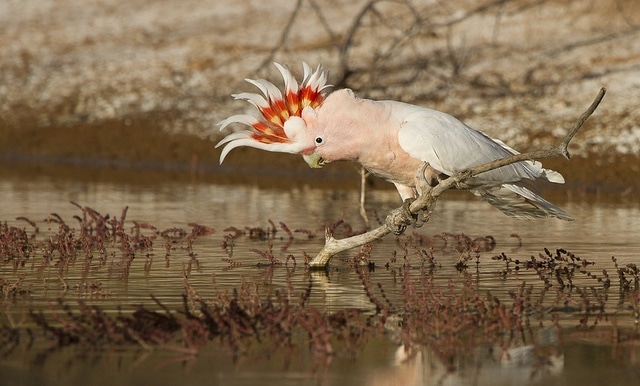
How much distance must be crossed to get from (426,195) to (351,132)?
0.66 meters

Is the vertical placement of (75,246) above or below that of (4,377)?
above

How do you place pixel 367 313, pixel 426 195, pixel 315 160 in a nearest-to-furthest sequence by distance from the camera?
1. pixel 367 313
2. pixel 426 195
3. pixel 315 160

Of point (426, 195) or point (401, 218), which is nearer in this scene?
point (426, 195)

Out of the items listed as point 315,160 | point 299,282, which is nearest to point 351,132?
point 315,160

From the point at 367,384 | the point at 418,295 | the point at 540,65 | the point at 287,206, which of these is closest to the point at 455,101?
the point at 540,65

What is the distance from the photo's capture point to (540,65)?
22875 mm

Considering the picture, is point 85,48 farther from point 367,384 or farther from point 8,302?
point 367,384

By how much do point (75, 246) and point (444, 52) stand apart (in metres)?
14.1

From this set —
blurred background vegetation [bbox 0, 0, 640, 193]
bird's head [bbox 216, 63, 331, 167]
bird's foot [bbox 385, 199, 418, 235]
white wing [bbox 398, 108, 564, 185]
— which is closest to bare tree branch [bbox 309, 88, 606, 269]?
bird's foot [bbox 385, 199, 418, 235]

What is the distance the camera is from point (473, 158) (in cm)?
957

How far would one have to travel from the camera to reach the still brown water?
639 cm

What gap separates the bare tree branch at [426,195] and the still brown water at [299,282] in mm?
207

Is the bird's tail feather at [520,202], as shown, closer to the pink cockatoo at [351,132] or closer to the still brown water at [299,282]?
the pink cockatoo at [351,132]

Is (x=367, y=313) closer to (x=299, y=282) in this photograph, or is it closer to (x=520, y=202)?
(x=299, y=282)
